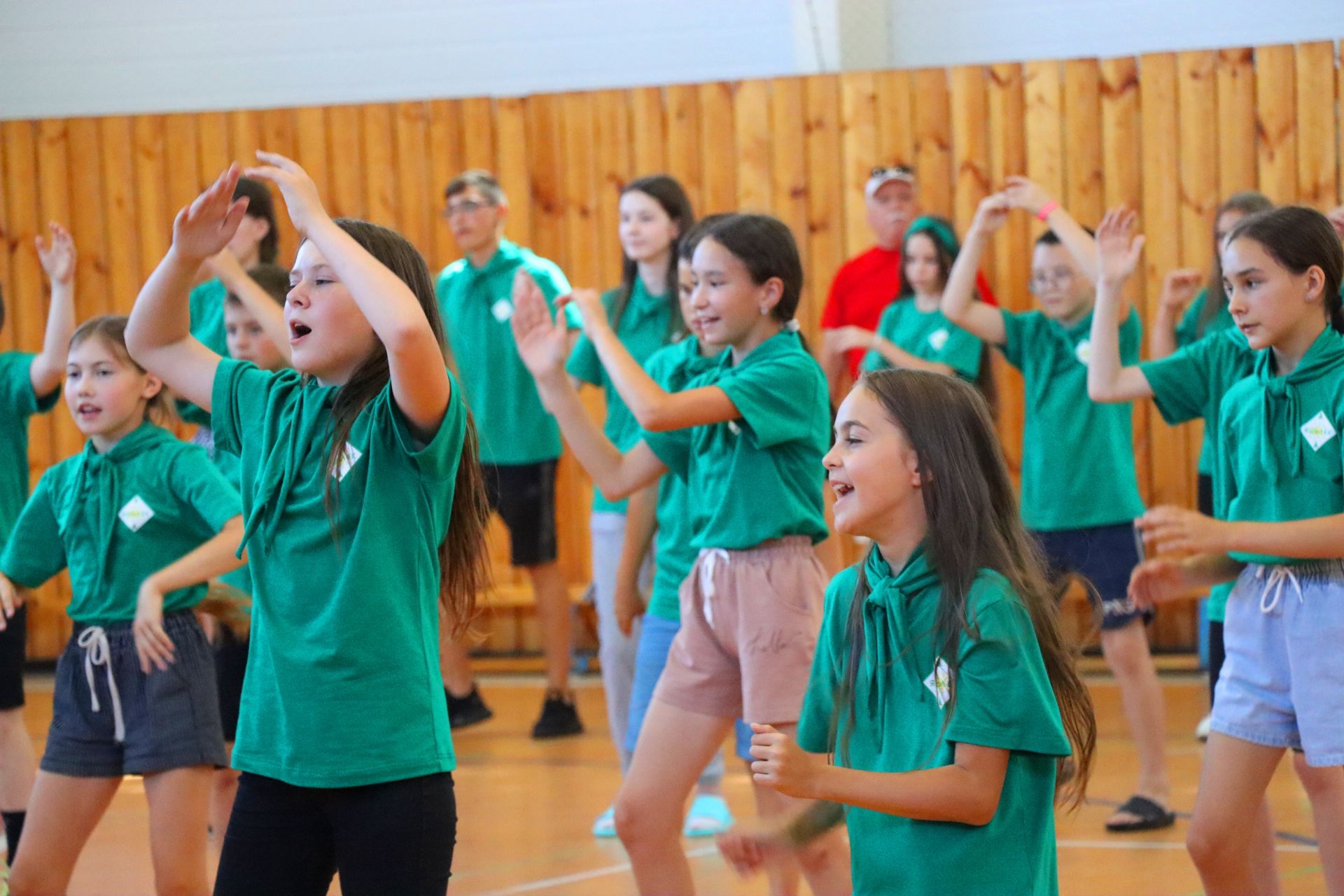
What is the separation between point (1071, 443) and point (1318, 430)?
1.97m

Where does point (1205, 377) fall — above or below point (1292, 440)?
above

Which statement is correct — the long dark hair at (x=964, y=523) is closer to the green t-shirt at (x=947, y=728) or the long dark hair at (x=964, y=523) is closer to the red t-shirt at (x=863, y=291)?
the green t-shirt at (x=947, y=728)

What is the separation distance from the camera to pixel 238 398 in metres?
2.33

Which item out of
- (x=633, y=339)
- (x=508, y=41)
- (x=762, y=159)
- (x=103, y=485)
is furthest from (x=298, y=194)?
(x=508, y=41)

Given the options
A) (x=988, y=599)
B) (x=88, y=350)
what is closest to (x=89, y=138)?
(x=88, y=350)

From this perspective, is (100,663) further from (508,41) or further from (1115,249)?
(508,41)

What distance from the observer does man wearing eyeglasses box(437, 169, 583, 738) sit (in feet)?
19.0

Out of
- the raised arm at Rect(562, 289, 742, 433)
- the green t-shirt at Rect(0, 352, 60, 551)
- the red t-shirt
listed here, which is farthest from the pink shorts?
the red t-shirt

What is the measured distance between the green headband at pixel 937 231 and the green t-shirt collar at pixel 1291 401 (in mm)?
2741

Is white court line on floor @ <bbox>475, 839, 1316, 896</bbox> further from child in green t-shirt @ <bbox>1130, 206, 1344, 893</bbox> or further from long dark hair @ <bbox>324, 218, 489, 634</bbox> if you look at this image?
long dark hair @ <bbox>324, 218, 489, 634</bbox>

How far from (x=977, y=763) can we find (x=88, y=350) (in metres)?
2.17

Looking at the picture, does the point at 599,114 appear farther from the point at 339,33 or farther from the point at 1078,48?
the point at 1078,48

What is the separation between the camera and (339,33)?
24.7 ft

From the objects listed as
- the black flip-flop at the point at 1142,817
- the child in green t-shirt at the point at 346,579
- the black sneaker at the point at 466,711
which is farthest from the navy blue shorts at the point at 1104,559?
the child in green t-shirt at the point at 346,579
